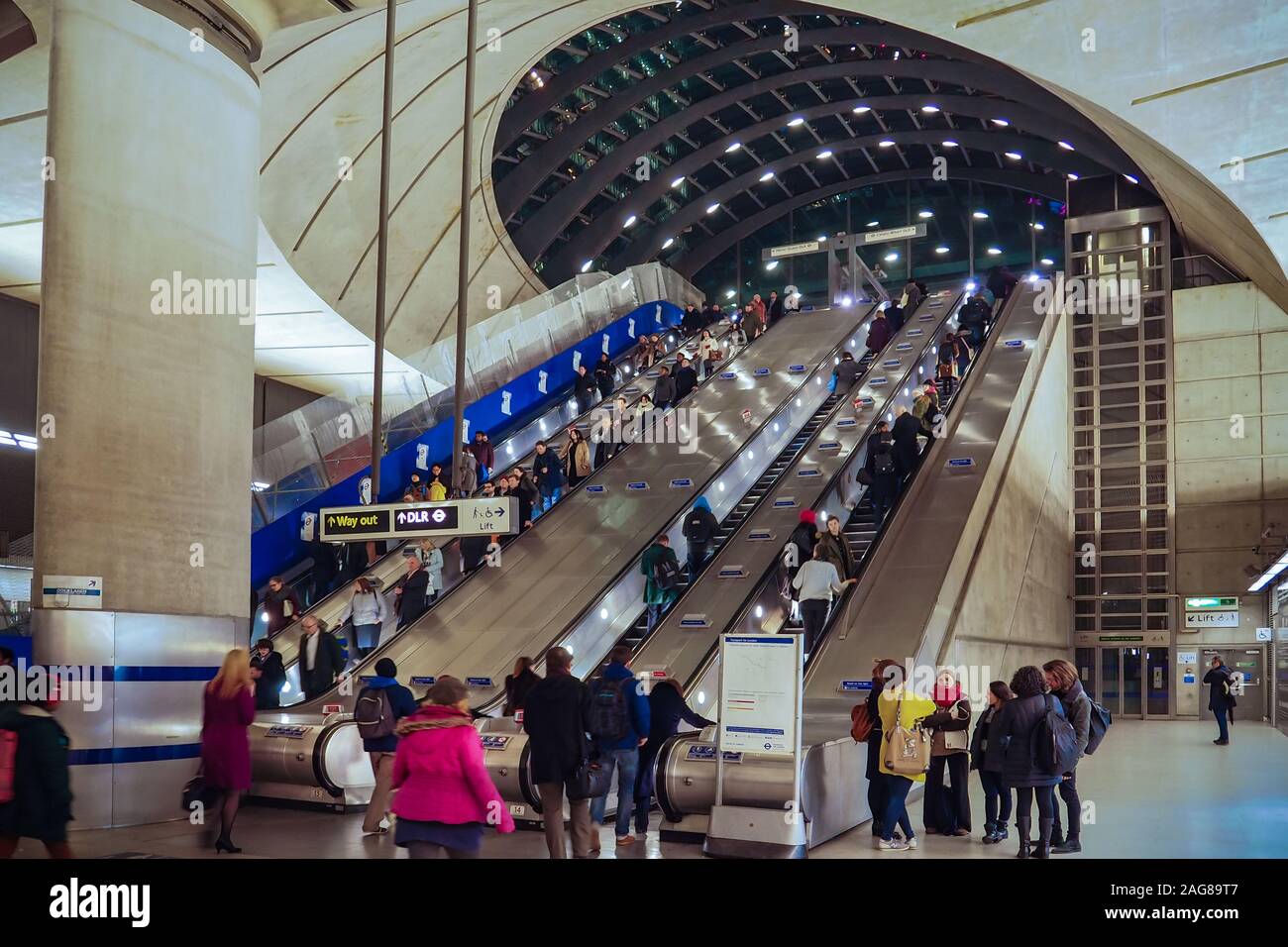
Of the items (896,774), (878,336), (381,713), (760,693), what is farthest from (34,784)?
(878,336)

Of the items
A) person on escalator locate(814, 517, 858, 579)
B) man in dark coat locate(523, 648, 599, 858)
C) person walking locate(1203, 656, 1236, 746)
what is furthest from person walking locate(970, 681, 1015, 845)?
person walking locate(1203, 656, 1236, 746)

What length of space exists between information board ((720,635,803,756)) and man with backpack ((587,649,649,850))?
2.06 feet

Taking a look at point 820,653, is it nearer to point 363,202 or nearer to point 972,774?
point 972,774

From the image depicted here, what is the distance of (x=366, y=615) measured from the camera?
14.8m

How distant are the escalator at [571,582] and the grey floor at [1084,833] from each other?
575 mm

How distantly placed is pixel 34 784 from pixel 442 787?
2416 millimetres

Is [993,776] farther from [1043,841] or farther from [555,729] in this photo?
[555,729]

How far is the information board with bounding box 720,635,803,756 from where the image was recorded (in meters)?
8.30

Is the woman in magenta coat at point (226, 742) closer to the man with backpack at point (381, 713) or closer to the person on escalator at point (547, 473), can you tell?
the man with backpack at point (381, 713)

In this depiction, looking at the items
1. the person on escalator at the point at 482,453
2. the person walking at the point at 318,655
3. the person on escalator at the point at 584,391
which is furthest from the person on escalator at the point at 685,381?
the person walking at the point at 318,655

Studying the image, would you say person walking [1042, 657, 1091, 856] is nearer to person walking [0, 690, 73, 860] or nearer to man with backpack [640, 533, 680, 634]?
person walking [0, 690, 73, 860]

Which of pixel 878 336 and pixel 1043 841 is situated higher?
pixel 878 336

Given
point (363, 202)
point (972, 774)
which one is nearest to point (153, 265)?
point (972, 774)

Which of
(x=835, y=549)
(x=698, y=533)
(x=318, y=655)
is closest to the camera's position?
(x=318, y=655)
